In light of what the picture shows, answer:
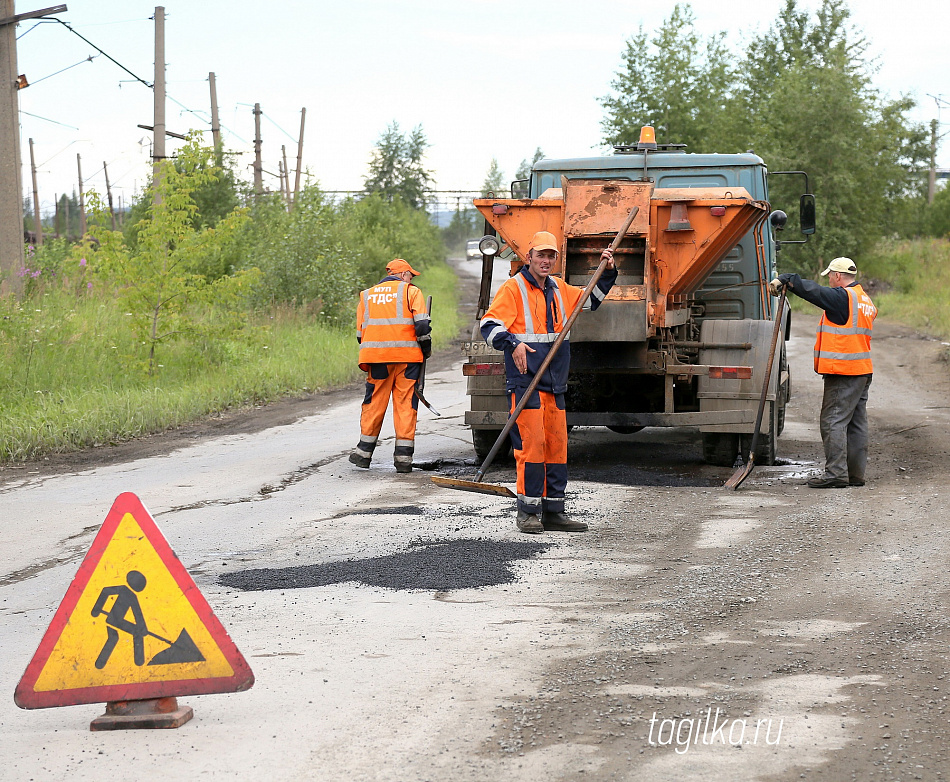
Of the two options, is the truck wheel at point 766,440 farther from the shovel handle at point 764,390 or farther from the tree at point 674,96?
the tree at point 674,96

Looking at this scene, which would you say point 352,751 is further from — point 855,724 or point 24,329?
point 24,329

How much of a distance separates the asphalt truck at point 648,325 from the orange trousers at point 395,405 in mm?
564

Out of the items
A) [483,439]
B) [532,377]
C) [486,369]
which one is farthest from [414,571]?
[483,439]

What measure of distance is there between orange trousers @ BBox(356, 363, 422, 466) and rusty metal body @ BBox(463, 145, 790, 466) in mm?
543

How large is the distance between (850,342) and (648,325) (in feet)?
5.16

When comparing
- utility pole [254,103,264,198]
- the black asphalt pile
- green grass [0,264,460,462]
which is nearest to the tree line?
utility pole [254,103,264,198]

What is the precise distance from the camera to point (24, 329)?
1379 centimetres

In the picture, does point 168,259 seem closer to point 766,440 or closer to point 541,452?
point 766,440

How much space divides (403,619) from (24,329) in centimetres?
1021

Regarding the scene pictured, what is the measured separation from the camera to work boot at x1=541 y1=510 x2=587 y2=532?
7047 mm

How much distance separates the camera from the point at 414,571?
5949 mm

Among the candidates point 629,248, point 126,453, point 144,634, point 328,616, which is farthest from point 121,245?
point 144,634

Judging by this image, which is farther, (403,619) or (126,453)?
(126,453)

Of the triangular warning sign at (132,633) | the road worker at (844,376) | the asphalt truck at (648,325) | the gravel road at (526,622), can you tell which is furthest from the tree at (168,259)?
the triangular warning sign at (132,633)
